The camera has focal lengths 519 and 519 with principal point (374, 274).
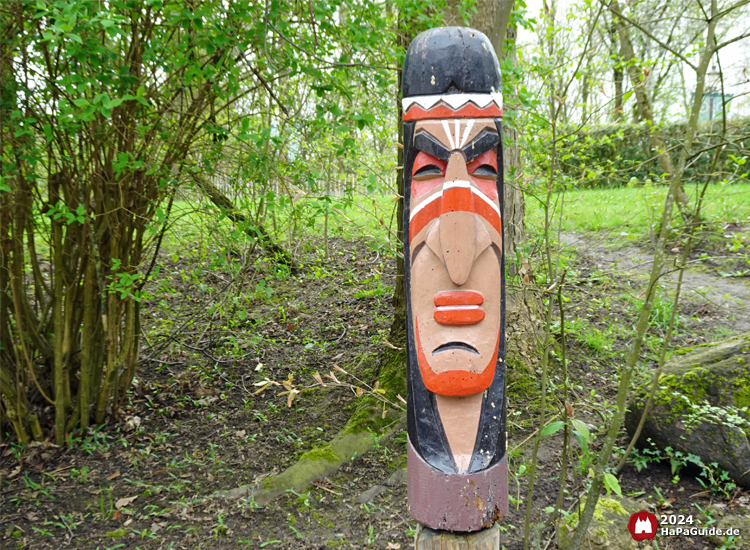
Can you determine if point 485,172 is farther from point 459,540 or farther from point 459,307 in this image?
point 459,540

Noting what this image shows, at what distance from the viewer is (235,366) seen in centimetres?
522

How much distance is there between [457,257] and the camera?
7.27 ft

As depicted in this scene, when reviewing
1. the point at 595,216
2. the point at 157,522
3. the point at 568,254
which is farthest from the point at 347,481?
the point at 595,216

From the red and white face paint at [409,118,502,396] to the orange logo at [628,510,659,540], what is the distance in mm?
1408

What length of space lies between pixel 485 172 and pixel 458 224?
0.28 metres

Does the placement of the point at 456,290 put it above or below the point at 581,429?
above

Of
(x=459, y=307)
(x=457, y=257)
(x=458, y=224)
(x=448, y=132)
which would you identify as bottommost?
(x=459, y=307)

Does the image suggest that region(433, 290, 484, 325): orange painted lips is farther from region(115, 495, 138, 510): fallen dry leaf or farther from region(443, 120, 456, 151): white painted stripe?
region(115, 495, 138, 510): fallen dry leaf

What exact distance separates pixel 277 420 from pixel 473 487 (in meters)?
2.54

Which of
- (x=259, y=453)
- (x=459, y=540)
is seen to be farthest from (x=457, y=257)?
(x=259, y=453)

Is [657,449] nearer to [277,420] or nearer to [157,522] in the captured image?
[277,420]

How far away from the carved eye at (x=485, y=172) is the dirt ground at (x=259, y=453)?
0.74m

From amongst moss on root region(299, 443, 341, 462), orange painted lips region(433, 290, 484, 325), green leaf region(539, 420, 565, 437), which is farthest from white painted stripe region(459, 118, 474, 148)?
moss on root region(299, 443, 341, 462)

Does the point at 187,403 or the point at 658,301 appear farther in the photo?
the point at 658,301
